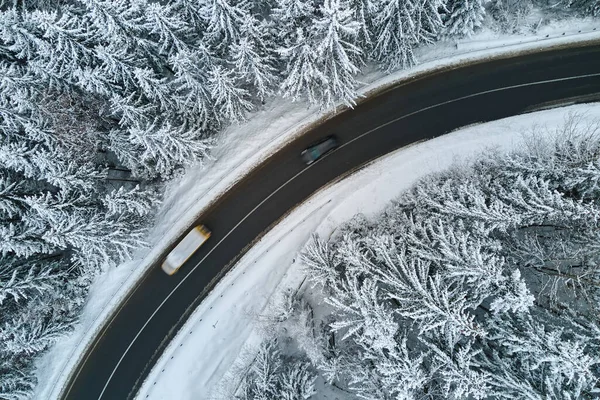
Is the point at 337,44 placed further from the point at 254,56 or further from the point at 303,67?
the point at 254,56

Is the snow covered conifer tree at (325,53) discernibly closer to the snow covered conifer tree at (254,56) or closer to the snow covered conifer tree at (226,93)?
the snow covered conifer tree at (254,56)

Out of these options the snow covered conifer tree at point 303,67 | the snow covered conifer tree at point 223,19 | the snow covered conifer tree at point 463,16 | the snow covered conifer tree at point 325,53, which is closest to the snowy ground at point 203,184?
the snow covered conifer tree at point 463,16

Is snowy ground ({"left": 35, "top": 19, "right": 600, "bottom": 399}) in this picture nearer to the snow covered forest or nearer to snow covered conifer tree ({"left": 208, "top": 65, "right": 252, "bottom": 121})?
snow covered conifer tree ({"left": 208, "top": 65, "right": 252, "bottom": 121})

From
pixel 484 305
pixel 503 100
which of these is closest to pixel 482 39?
pixel 503 100

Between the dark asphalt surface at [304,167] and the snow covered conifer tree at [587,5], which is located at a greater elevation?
the snow covered conifer tree at [587,5]

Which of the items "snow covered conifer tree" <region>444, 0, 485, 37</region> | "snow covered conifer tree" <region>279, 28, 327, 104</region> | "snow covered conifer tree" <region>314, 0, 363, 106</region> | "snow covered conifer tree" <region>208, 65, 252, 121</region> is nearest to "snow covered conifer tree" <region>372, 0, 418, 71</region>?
"snow covered conifer tree" <region>314, 0, 363, 106</region>

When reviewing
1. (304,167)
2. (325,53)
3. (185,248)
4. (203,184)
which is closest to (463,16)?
(325,53)

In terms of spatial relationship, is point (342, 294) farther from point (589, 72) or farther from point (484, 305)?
point (589, 72)
